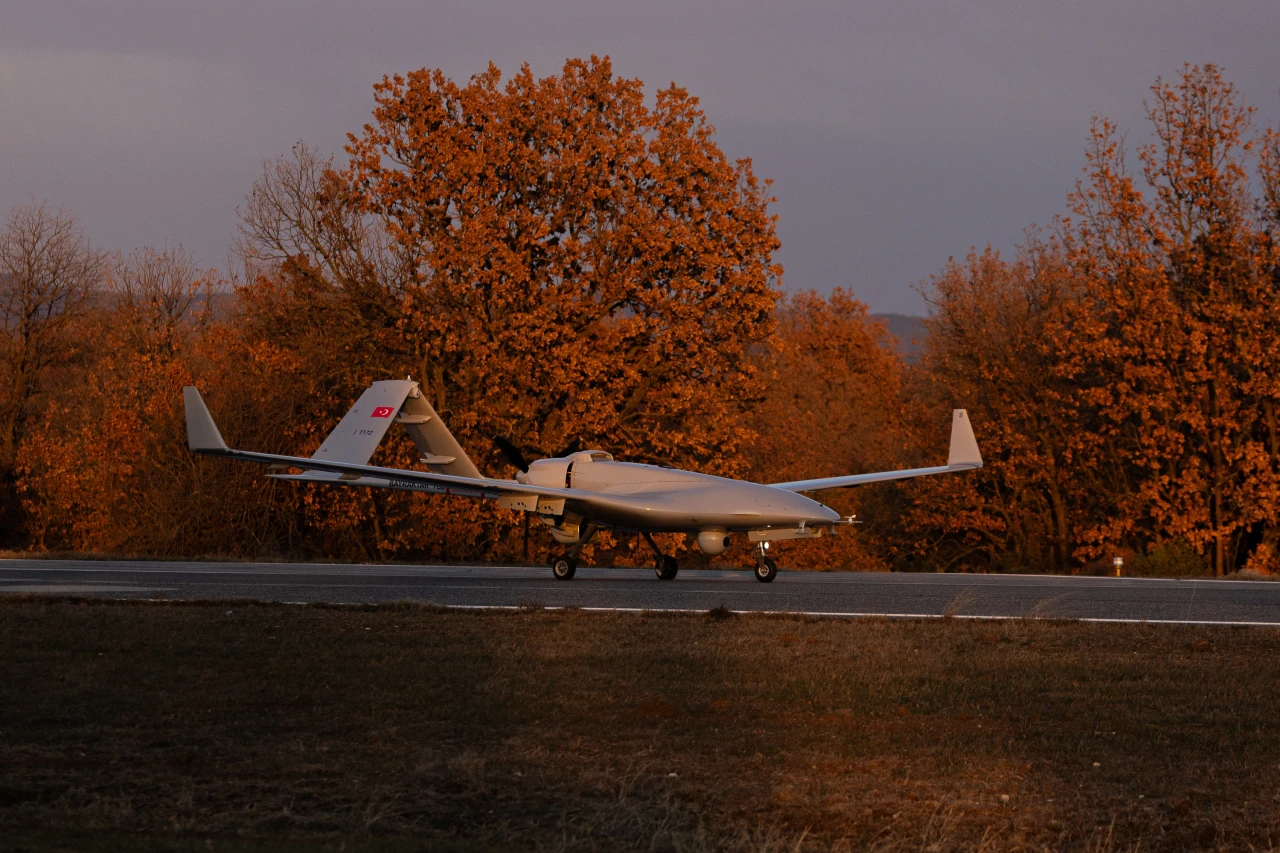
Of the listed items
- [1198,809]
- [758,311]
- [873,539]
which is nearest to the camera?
[1198,809]

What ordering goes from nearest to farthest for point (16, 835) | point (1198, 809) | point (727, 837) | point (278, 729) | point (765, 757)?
1. point (16, 835)
2. point (727, 837)
3. point (1198, 809)
4. point (765, 757)
5. point (278, 729)

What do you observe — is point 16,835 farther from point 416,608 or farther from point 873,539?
point 873,539

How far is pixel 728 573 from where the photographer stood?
24906 millimetres

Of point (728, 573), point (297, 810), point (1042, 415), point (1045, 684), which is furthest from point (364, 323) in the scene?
point (297, 810)

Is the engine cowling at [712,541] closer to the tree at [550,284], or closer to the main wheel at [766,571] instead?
the main wheel at [766,571]

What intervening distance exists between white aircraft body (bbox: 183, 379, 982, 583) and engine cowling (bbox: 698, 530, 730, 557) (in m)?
0.01

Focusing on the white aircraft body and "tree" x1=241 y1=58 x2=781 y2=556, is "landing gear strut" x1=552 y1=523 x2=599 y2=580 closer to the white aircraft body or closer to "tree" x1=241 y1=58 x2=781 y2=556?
the white aircraft body

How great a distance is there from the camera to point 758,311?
37.0 m

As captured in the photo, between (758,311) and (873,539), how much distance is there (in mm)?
13974

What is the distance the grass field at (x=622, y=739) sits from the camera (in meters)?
5.48

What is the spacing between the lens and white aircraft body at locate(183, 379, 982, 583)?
20094mm

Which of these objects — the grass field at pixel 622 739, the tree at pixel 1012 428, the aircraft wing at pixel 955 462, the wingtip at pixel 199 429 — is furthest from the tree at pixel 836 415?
the grass field at pixel 622 739

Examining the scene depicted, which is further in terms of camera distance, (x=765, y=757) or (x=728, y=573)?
(x=728, y=573)

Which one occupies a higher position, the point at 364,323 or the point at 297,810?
the point at 364,323
